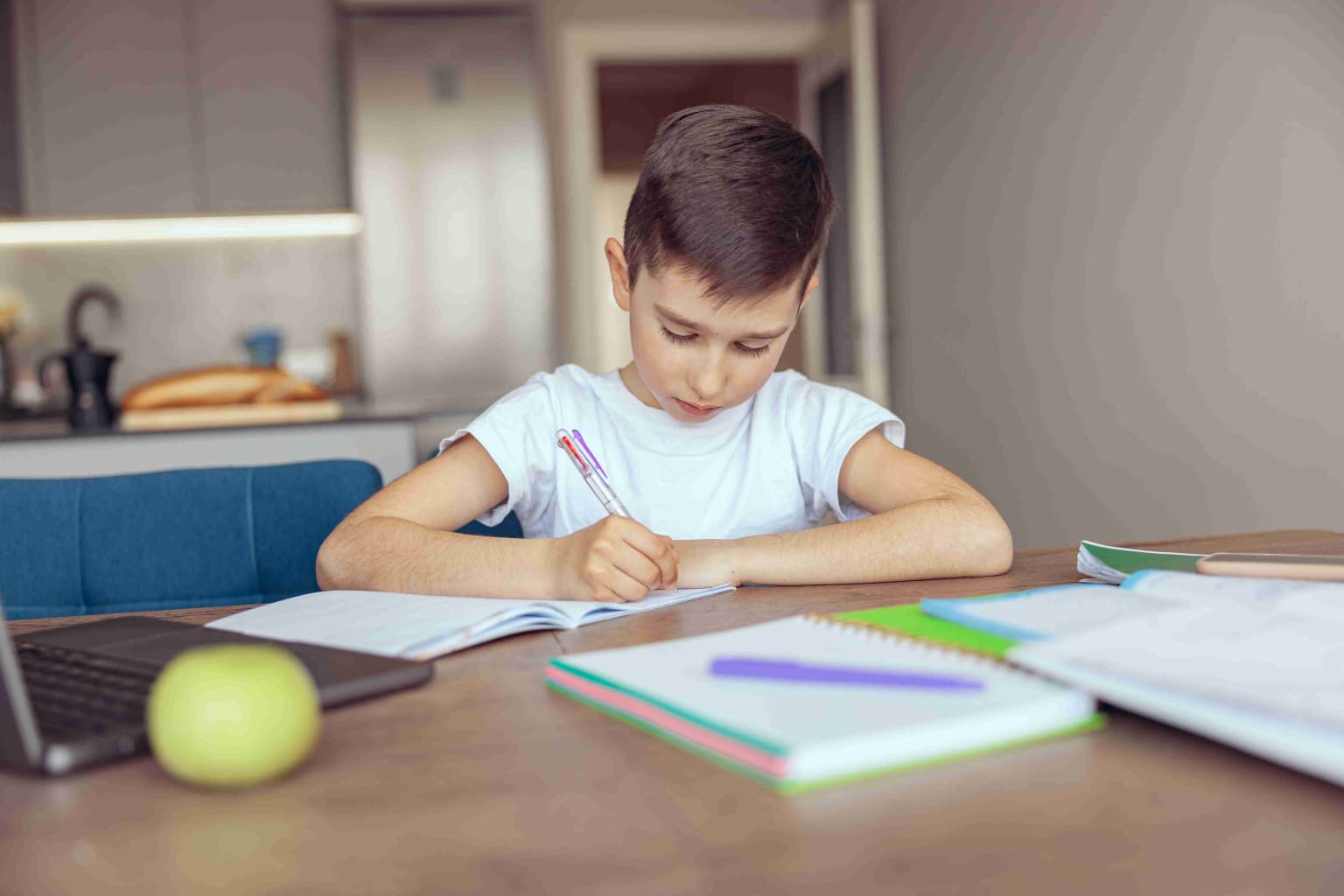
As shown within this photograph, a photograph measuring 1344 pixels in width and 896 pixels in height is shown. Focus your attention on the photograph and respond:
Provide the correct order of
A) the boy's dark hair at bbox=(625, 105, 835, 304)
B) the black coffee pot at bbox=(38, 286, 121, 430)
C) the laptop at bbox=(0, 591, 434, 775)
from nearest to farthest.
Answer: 1. the laptop at bbox=(0, 591, 434, 775)
2. the boy's dark hair at bbox=(625, 105, 835, 304)
3. the black coffee pot at bbox=(38, 286, 121, 430)

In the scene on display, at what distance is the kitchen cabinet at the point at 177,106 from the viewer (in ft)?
13.9

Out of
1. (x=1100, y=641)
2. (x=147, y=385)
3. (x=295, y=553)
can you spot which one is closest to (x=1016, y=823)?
(x=1100, y=641)

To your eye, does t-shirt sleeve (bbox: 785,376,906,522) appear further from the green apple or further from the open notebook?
the green apple

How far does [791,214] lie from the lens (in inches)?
47.9

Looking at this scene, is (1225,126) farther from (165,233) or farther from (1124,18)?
(165,233)

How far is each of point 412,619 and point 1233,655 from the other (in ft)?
1.83

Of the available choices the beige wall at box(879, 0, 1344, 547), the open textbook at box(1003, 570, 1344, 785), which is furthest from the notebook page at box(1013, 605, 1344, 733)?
the beige wall at box(879, 0, 1344, 547)

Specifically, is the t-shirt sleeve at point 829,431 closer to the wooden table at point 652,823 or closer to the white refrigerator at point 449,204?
the wooden table at point 652,823

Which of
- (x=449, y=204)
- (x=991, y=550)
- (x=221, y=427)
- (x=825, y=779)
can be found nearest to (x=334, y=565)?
(x=991, y=550)

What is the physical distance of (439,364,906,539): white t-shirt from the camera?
56.0 inches

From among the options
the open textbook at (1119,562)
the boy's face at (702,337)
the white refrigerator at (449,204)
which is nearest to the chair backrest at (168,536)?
the boy's face at (702,337)

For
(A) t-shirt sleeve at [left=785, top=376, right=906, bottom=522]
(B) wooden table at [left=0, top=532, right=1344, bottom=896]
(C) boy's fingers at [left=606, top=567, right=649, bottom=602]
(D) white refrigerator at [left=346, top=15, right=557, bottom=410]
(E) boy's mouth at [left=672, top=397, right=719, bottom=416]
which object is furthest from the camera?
(D) white refrigerator at [left=346, top=15, right=557, bottom=410]

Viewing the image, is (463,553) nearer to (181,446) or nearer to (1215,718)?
(1215,718)

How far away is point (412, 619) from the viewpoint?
887 mm
